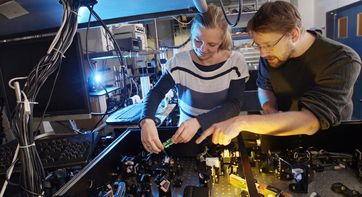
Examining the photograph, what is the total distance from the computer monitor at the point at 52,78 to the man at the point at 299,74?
19.4 inches

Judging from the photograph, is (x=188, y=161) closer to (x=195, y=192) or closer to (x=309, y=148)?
(x=195, y=192)

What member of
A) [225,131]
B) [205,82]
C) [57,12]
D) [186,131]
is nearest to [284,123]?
[225,131]

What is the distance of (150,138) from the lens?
2.67ft

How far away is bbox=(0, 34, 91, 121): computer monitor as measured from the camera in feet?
3.05

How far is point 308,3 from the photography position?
4.29m

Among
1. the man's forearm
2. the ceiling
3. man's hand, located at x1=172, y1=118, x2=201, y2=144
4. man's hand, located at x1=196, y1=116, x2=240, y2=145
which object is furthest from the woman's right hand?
the ceiling

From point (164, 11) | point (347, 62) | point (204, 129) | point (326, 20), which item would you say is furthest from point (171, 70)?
point (326, 20)

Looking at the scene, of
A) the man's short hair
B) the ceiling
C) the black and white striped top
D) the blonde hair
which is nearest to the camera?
the ceiling

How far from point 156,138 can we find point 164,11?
57cm

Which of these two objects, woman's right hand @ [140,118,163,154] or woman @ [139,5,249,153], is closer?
woman's right hand @ [140,118,163,154]

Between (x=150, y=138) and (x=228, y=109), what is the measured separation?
1.17 ft

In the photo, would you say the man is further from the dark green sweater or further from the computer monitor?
the computer monitor

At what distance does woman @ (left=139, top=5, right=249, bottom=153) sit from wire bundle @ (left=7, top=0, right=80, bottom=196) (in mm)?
514

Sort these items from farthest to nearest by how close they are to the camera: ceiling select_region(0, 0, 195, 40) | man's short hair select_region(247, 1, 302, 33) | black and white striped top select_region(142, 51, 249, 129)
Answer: black and white striped top select_region(142, 51, 249, 129) → man's short hair select_region(247, 1, 302, 33) → ceiling select_region(0, 0, 195, 40)
